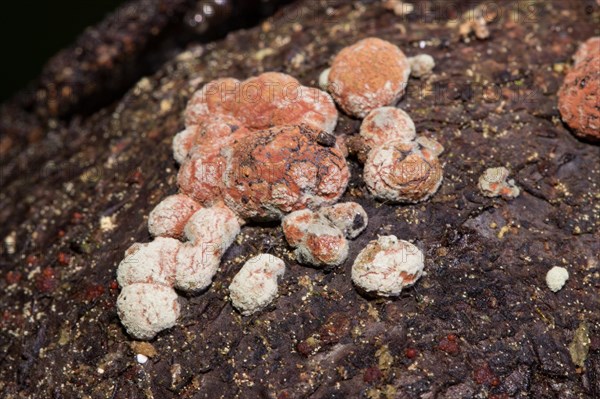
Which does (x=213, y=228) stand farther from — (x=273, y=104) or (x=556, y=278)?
(x=556, y=278)

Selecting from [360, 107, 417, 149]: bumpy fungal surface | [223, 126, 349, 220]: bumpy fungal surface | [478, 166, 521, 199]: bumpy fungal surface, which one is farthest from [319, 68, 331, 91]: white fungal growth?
[478, 166, 521, 199]: bumpy fungal surface

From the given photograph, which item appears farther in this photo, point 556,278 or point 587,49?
point 587,49

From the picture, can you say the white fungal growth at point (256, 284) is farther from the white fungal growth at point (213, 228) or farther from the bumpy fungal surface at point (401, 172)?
the bumpy fungal surface at point (401, 172)

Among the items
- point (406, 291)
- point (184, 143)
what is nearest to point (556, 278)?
point (406, 291)

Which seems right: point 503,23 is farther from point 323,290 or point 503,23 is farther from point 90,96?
point 90,96

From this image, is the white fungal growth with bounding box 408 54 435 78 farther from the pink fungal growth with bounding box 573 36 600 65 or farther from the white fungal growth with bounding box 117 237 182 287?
the white fungal growth with bounding box 117 237 182 287

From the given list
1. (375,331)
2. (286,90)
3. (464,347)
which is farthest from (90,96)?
(464,347)
